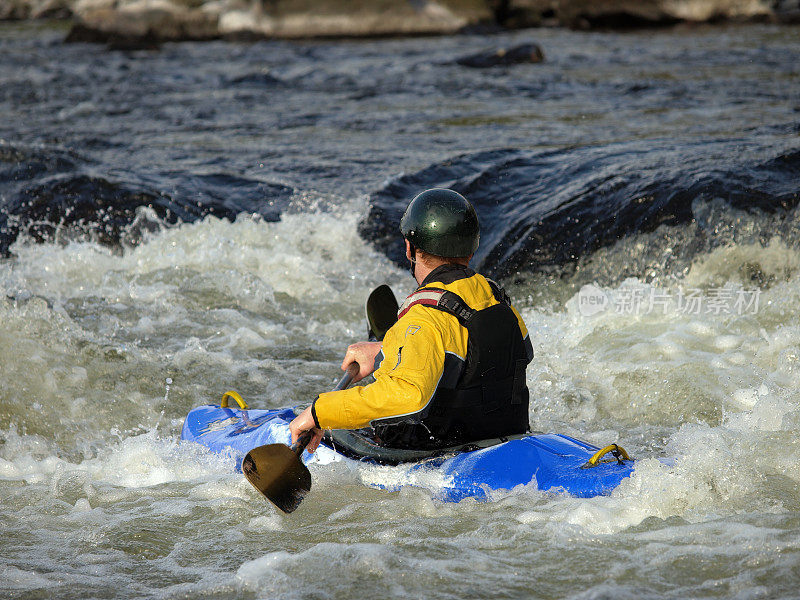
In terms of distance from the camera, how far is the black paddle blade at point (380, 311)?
3775mm

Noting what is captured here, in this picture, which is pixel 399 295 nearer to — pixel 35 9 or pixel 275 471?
pixel 275 471

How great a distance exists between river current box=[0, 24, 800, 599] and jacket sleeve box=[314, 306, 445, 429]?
49 centimetres

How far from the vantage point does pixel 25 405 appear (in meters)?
4.98

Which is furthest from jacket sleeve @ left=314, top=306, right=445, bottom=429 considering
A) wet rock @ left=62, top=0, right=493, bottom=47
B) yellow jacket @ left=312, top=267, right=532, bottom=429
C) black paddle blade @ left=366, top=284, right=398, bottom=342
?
A: wet rock @ left=62, top=0, right=493, bottom=47

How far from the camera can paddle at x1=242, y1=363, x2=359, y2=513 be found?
3.19 m

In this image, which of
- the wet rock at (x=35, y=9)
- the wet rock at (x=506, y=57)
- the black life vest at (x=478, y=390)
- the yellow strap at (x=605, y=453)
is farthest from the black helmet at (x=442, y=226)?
the wet rock at (x=35, y=9)

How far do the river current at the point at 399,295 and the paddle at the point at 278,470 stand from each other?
0.65 ft

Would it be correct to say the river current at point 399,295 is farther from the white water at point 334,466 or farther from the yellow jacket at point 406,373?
the yellow jacket at point 406,373

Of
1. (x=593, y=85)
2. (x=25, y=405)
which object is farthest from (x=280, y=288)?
(x=593, y=85)

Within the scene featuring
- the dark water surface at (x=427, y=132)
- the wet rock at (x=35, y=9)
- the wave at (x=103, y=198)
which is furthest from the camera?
the wet rock at (x=35, y=9)

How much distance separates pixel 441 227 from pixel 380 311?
680 millimetres

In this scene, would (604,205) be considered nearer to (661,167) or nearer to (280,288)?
(661,167)

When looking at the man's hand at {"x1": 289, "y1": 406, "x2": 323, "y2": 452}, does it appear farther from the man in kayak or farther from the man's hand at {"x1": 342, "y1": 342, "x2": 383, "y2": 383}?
the man's hand at {"x1": 342, "y1": 342, "x2": 383, "y2": 383}

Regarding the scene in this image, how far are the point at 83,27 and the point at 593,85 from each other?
1230 cm
